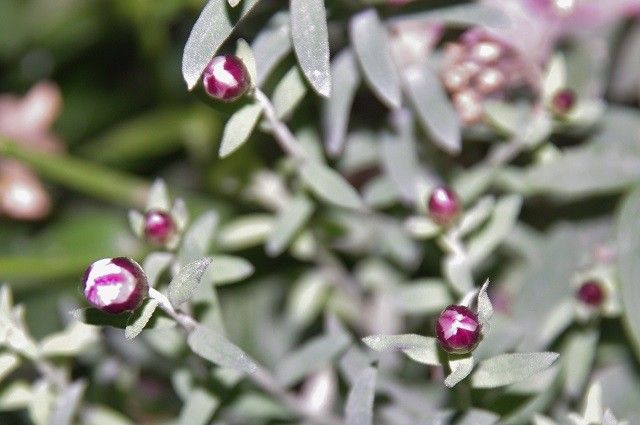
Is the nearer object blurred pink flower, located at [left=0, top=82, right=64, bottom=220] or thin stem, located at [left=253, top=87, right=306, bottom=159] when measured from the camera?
thin stem, located at [left=253, top=87, right=306, bottom=159]

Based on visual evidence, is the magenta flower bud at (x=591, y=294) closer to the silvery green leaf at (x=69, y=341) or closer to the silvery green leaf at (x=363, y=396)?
the silvery green leaf at (x=363, y=396)

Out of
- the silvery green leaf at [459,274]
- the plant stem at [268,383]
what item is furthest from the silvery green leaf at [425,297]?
the plant stem at [268,383]

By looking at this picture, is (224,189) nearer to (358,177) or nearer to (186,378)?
(358,177)

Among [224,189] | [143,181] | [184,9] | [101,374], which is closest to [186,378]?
[101,374]

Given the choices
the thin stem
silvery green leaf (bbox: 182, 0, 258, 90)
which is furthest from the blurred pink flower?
silvery green leaf (bbox: 182, 0, 258, 90)

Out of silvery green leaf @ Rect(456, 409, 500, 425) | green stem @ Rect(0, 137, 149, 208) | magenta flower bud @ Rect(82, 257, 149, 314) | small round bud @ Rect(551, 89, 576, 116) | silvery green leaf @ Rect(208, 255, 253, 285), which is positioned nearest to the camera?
magenta flower bud @ Rect(82, 257, 149, 314)

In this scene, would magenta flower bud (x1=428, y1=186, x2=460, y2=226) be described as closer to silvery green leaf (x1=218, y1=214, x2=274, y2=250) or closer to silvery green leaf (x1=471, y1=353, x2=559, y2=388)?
silvery green leaf (x1=471, y1=353, x2=559, y2=388)
